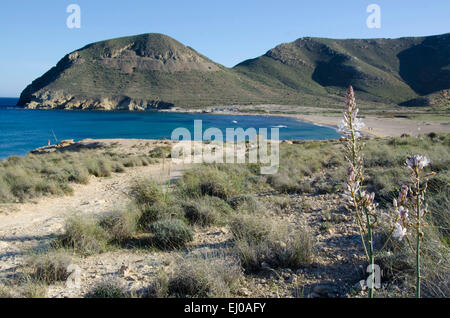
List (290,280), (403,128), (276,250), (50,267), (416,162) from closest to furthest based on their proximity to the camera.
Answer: (416,162) < (290,280) < (50,267) < (276,250) < (403,128)

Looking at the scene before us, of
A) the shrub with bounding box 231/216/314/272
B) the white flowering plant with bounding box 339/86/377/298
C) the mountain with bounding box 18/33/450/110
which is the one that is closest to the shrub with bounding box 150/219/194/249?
the shrub with bounding box 231/216/314/272

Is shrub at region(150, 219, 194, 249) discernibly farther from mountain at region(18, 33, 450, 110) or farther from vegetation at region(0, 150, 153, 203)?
mountain at region(18, 33, 450, 110)

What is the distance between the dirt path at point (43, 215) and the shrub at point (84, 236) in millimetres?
497

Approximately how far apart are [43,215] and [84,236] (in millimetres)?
2699

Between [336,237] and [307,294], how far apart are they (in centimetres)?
162

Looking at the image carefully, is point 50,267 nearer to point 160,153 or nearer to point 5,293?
point 5,293

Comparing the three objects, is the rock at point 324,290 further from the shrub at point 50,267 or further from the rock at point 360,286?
the shrub at point 50,267

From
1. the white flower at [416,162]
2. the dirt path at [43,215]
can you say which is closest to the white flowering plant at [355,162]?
the white flower at [416,162]

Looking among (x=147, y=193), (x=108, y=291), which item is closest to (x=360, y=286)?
(x=108, y=291)

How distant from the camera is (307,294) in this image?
113 inches

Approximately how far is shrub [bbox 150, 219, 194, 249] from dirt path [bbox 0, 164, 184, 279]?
1162 mm

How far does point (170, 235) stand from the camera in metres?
4.20
